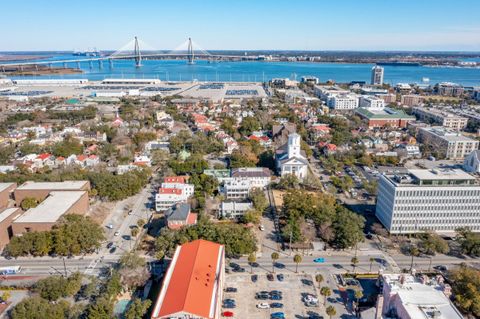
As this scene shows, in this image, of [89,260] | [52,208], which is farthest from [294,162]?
[52,208]

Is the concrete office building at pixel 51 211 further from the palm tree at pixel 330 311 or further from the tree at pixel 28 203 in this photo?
the palm tree at pixel 330 311

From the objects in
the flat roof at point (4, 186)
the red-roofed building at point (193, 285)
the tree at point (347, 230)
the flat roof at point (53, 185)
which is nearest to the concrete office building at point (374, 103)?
the tree at point (347, 230)

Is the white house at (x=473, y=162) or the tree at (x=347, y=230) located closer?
the tree at (x=347, y=230)

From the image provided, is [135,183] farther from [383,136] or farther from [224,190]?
[383,136]

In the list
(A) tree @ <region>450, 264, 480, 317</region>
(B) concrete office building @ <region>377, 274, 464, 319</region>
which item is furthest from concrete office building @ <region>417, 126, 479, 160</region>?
(B) concrete office building @ <region>377, 274, 464, 319</region>

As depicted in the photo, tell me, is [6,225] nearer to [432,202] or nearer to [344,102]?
[432,202]

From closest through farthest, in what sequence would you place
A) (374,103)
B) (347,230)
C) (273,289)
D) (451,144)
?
(273,289)
(347,230)
(451,144)
(374,103)

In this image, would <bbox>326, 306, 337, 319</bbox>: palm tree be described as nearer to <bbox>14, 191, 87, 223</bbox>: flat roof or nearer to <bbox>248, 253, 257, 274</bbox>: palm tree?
<bbox>248, 253, 257, 274</bbox>: palm tree
